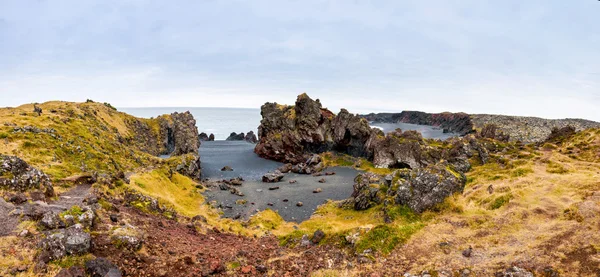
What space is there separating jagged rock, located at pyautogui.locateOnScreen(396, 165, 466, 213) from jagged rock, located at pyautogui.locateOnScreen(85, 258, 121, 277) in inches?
809

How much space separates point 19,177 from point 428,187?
28.5m

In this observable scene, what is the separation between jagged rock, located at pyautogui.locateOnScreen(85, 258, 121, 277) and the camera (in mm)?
10730

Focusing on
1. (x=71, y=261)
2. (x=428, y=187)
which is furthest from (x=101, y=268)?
(x=428, y=187)

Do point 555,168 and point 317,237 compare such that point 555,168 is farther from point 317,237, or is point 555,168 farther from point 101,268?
point 101,268

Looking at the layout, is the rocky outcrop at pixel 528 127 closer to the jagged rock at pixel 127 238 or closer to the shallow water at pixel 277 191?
the shallow water at pixel 277 191

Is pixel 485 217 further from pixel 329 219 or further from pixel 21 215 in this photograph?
pixel 21 215

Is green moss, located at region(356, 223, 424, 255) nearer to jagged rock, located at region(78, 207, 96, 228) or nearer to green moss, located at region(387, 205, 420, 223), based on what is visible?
green moss, located at region(387, 205, 420, 223)

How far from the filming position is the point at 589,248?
11992 millimetres

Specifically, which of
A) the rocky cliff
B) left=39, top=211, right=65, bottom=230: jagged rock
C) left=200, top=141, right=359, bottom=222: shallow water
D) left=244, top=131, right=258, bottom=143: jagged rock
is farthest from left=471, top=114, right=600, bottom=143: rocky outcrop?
left=39, top=211, right=65, bottom=230: jagged rock

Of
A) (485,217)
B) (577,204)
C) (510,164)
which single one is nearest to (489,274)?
(485,217)

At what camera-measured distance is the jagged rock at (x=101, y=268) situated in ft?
35.2

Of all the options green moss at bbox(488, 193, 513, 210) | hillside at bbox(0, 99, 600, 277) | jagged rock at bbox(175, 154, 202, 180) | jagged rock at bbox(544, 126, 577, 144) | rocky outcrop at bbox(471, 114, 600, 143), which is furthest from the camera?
rocky outcrop at bbox(471, 114, 600, 143)

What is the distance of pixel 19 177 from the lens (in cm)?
1653

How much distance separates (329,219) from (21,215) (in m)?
26.5
